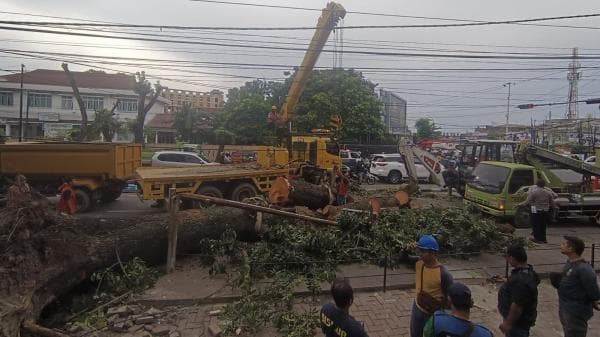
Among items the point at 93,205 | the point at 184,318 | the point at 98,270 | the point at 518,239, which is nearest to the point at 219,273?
the point at 184,318

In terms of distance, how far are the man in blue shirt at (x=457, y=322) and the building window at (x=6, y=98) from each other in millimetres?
47108

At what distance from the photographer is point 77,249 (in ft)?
20.7

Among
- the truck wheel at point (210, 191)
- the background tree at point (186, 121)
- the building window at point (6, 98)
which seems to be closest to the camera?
the truck wheel at point (210, 191)

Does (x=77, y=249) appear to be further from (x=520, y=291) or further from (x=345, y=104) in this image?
(x=345, y=104)

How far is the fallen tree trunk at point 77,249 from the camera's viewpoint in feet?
16.4

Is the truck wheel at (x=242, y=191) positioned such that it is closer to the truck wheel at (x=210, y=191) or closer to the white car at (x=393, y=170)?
the truck wheel at (x=210, y=191)

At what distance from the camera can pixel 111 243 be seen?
22.4ft

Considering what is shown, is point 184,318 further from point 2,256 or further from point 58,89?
point 58,89

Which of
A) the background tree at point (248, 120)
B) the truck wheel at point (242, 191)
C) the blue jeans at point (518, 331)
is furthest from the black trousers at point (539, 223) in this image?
the background tree at point (248, 120)

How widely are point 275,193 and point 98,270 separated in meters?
4.84

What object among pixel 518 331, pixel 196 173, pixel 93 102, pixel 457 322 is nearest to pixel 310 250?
pixel 518 331

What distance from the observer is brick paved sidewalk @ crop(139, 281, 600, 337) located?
5.57 m

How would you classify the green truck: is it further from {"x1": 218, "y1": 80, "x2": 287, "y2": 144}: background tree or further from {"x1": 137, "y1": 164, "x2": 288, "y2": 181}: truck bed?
{"x1": 218, "y1": 80, "x2": 287, "y2": 144}: background tree

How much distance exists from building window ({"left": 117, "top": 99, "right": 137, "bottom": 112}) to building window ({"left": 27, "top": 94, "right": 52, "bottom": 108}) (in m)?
6.18
